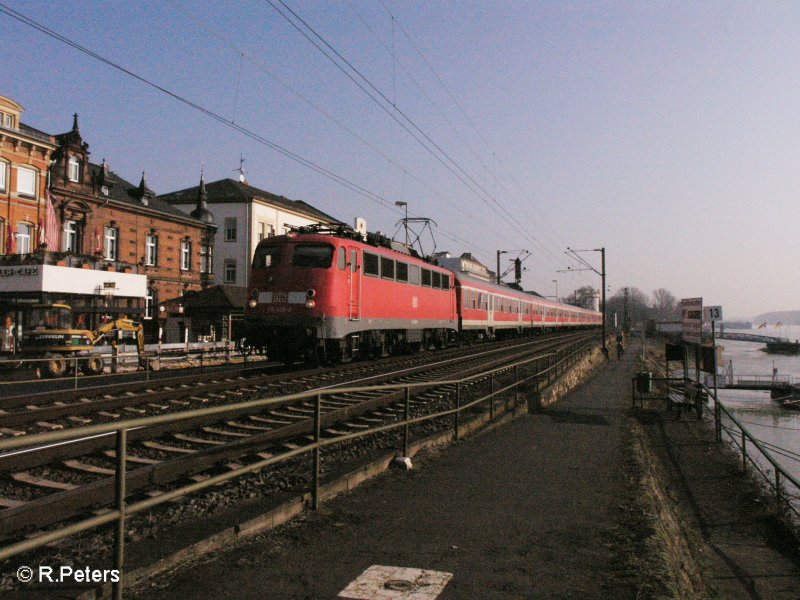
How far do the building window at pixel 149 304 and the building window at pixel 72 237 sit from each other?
4.85 metres

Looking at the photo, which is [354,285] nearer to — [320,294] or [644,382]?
[320,294]

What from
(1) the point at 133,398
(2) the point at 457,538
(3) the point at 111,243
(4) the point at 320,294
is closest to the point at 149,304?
(3) the point at 111,243

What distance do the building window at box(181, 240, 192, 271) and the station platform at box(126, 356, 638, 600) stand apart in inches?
1543

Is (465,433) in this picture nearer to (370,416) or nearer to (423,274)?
(370,416)

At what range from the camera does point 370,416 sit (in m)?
10.8

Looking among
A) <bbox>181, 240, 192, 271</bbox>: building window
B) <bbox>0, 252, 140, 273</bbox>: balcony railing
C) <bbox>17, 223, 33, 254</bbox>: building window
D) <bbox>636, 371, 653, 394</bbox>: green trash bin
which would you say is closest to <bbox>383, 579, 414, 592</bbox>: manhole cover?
<bbox>636, 371, 653, 394</bbox>: green trash bin

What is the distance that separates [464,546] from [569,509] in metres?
1.71

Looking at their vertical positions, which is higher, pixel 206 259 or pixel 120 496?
pixel 206 259

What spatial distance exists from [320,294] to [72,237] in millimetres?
25634

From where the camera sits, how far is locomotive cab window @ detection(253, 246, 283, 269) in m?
17.7

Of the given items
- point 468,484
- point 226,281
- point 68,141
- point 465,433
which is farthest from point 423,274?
point 226,281

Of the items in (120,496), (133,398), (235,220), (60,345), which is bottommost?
(133,398)

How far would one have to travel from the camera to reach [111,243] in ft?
125

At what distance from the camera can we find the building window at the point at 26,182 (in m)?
32.3
